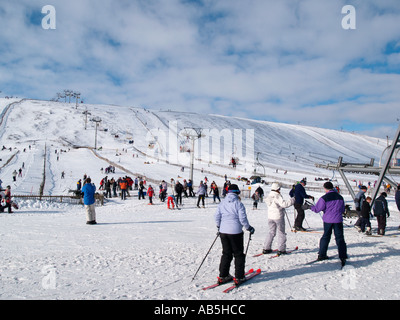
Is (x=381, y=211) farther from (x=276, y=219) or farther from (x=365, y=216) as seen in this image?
(x=276, y=219)

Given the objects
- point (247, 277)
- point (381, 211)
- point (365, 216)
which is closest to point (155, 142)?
point (365, 216)

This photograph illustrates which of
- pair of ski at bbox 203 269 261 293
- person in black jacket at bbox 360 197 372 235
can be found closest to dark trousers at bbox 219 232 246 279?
pair of ski at bbox 203 269 261 293

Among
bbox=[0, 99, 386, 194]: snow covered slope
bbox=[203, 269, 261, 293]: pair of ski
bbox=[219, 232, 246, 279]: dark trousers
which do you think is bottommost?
bbox=[203, 269, 261, 293]: pair of ski

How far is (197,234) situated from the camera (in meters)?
8.41

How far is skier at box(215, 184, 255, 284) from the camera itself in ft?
14.3

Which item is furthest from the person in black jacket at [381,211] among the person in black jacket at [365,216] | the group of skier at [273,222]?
the person in black jacket at [365,216]

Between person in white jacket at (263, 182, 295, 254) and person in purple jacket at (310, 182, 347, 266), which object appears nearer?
person in purple jacket at (310, 182, 347, 266)

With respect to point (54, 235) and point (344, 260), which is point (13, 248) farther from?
point (344, 260)

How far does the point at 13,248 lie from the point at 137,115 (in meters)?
113

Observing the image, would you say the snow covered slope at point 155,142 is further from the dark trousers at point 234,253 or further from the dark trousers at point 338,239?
the dark trousers at point 234,253

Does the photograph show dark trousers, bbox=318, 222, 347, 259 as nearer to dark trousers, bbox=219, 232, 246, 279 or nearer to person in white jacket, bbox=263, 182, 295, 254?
person in white jacket, bbox=263, 182, 295, 254

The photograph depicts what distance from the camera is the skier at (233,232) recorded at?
14.3ft

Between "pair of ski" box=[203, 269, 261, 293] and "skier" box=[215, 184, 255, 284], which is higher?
"skier" box=[215, 184, 255, 284]
